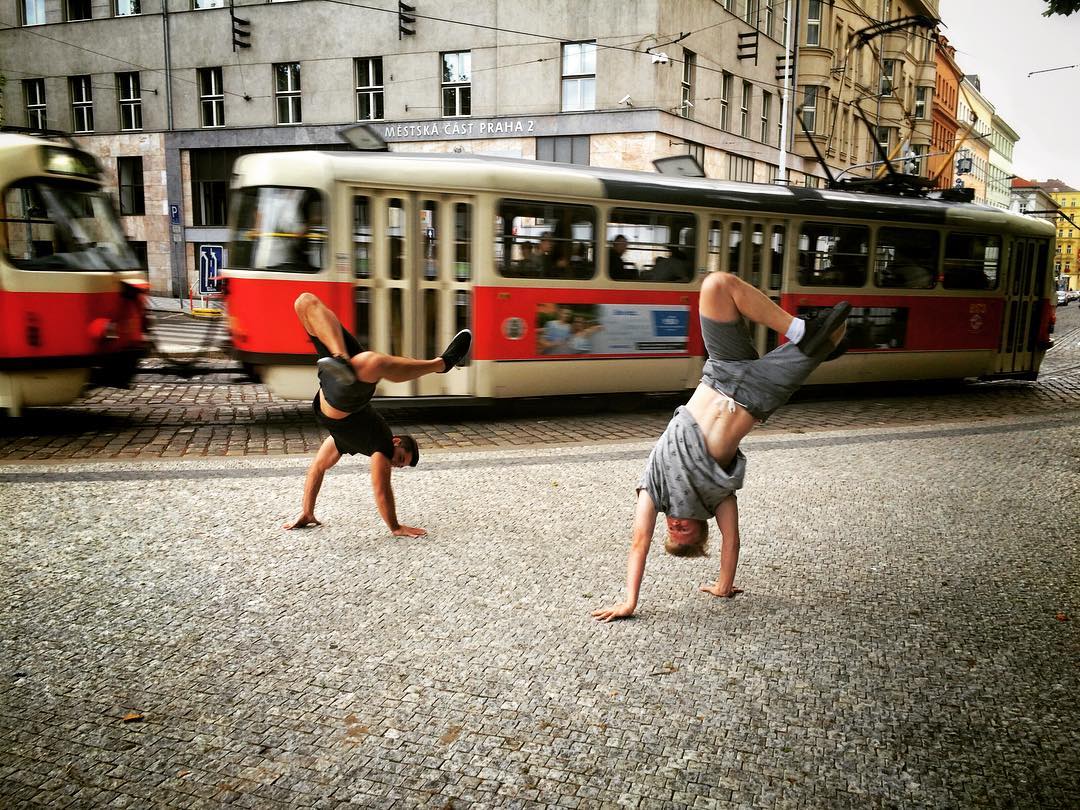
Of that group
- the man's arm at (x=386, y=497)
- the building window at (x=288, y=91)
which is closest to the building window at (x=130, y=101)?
the building window at (x=288, y=91)

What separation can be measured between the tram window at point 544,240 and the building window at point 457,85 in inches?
749

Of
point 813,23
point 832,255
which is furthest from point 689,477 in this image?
point 813,23

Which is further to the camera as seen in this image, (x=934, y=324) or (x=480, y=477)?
(x=934, y=324)

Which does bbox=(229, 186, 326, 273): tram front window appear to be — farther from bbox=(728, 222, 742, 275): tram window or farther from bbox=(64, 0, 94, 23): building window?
bbox=(64, 0, 94, 23): building window

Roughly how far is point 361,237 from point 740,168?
84.4 ft

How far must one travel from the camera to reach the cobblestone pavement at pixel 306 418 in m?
8.77

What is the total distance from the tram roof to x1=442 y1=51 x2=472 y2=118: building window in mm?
17196

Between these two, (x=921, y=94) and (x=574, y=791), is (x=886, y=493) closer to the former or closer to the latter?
(x=574, y=791)

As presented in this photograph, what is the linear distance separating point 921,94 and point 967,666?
199 ft

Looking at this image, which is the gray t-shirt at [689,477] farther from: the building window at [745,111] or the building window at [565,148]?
the building window at [745,111]

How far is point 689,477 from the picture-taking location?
4066mm

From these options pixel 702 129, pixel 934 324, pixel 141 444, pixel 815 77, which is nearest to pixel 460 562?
pixel 141 444

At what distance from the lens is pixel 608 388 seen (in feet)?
36.3

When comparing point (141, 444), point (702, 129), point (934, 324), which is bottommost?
point (141, 444)
